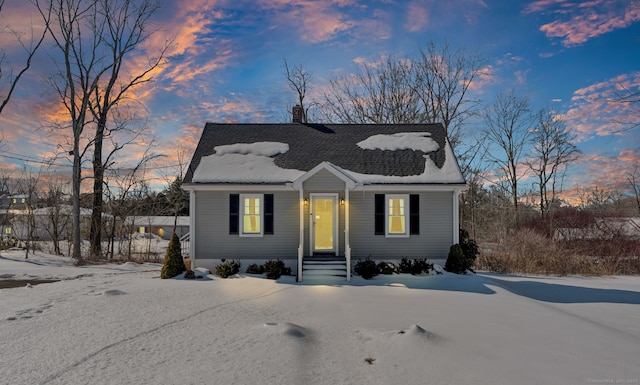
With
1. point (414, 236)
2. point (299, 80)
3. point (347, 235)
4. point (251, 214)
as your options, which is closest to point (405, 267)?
point (414, 236)

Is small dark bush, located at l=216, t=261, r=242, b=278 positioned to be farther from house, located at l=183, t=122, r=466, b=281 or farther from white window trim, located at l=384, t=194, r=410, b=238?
white window trim, located at l=384, t=194, r=410, b=238

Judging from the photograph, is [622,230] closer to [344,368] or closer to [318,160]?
[318,160]

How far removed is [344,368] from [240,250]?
8.76m

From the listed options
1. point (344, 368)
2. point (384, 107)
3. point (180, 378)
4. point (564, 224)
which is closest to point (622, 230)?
point (564, 224)

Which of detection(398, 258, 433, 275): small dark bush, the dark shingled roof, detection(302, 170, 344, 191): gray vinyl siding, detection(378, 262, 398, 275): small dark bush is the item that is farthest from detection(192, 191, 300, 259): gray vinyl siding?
detection(398, 258, 433, 275): small dark bush

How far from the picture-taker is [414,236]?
13.1 metres

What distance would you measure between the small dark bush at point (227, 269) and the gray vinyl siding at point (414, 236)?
13.7 feet

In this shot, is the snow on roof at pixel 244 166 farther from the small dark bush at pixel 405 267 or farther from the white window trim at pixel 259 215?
the small dark bush at pixel 405 267

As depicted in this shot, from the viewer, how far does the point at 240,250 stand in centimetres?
1291

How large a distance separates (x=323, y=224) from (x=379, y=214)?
2103 millimetres

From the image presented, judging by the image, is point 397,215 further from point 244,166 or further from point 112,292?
point 112,292

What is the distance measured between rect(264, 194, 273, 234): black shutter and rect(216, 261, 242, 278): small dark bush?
5.23ft

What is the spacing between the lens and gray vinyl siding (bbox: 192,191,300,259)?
42.3ft

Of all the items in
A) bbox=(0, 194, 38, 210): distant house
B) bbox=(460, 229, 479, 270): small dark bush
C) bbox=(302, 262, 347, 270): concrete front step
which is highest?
bbox=(0, 194, 38, 210): distant house
